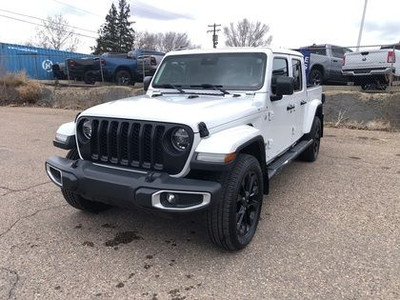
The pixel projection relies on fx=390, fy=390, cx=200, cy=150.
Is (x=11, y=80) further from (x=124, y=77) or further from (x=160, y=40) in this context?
(x=160, y=40)

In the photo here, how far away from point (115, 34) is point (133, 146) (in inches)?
2327

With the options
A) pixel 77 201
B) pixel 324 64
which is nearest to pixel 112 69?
pixel 324 64

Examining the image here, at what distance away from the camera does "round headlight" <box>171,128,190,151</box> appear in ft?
10.6

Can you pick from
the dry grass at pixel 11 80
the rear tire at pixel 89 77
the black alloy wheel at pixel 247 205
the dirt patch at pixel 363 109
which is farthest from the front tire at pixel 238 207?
the dry grass at pixel 11 80

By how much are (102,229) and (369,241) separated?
8.74ft

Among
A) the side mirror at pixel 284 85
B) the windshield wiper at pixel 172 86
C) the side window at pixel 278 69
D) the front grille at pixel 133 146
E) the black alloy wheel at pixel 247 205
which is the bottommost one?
the black alloy wheel at pixel 247 205

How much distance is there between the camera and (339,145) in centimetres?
843

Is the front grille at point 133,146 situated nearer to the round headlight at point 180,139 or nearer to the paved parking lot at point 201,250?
the round headlight at point 180,139

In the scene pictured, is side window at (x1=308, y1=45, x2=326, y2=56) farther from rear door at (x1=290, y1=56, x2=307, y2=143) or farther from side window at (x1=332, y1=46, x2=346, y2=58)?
rear door at (x1=290, y1=56, x2=307, y2=143)

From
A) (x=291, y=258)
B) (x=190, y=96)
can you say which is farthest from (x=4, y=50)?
(x=291, y=258)

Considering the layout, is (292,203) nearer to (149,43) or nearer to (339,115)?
(339,115)

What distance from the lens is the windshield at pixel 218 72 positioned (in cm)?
452

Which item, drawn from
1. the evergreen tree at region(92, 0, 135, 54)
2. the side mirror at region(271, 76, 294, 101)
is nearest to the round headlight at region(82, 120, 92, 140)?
the side mirror at region(271, 76, 294, 101)

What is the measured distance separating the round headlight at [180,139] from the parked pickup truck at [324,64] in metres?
11.7
